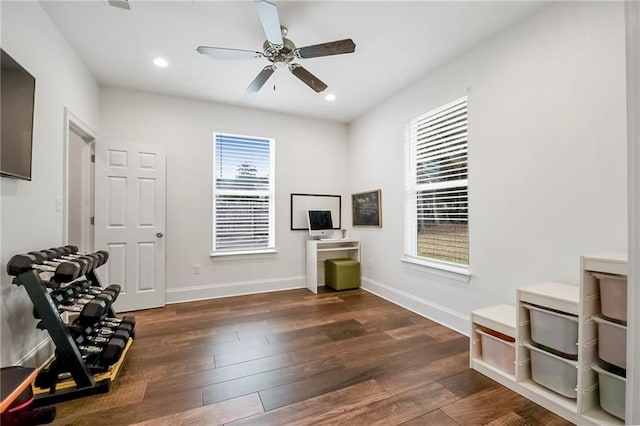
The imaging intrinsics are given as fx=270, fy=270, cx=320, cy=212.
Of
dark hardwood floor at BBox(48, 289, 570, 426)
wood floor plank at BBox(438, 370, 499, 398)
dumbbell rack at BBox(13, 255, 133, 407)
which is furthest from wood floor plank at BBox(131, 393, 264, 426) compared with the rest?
wood floor plank at BBox(438, 370, 499, 398)

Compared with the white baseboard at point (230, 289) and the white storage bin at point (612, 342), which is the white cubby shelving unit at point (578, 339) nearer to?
the white storage bin at point (612, 342)

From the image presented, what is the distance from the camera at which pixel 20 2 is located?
6.19 ft

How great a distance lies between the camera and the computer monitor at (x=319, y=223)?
443 centimetres

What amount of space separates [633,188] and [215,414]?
2.15 metres

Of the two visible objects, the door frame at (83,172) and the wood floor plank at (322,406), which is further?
the door frame at (83,172)

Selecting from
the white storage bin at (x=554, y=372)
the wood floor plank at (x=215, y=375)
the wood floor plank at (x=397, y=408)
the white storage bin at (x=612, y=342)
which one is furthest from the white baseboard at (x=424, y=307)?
the wood floor plank at (x=215, y=375)

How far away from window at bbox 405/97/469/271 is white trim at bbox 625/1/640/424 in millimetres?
2091

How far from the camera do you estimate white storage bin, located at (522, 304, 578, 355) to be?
163cm

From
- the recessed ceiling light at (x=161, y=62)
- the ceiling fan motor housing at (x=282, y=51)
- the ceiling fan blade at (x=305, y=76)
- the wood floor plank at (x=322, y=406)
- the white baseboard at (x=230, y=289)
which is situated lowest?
the wood floor plank at (x=322, y=406)

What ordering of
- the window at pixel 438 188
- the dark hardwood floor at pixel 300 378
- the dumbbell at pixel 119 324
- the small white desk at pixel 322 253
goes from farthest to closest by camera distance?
the small white desk at pixel 322 253 → the window at pixel 438 188 → the dumbbell at pixel 119 324 → the dark hardwood floor at pixel 300 378

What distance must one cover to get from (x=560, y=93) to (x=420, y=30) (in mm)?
1220

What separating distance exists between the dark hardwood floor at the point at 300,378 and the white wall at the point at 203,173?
0.85 meters

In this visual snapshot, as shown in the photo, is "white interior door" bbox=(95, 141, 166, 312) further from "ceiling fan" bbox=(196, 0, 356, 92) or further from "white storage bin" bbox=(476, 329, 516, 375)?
"white storage bin" bbox=(476, 329, 516, 375)

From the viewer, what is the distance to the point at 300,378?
6.47 feet
